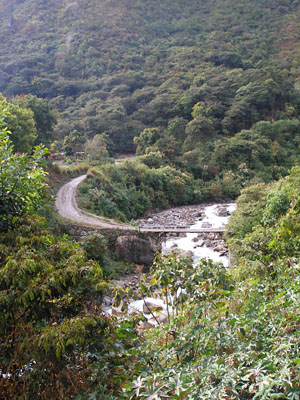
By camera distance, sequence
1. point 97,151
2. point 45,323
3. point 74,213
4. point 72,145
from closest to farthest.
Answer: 1. point 45,323
2. point 74,213
3. point 97,151
4. point 72,145

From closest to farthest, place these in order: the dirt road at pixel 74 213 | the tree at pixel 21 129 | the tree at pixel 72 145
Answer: the dirt road at pixel 74 213 → the tree at pixel 21 129 → the tree at pixel 72 145

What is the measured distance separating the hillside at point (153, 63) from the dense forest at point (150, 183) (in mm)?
292

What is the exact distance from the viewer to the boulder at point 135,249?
44.8ft

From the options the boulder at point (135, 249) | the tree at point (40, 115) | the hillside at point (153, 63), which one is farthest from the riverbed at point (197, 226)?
the tree at point (40, 115)

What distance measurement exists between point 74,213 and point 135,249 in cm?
384

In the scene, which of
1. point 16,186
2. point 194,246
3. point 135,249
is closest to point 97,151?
point 194,246

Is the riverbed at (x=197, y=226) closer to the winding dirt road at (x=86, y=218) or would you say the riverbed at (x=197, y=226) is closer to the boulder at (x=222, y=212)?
the boulder at (x=222, y=212)

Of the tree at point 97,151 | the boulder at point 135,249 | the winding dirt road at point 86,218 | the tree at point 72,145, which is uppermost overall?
the tree at point 72,145

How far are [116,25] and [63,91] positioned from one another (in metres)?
24.4

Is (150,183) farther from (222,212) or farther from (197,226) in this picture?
(197,226)

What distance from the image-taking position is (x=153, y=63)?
55812mm

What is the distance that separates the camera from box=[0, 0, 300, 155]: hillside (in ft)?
121

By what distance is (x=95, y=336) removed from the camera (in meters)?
2.33

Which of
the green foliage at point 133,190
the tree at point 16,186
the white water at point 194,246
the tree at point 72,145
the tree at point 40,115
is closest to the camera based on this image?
the tree at point 16,186
